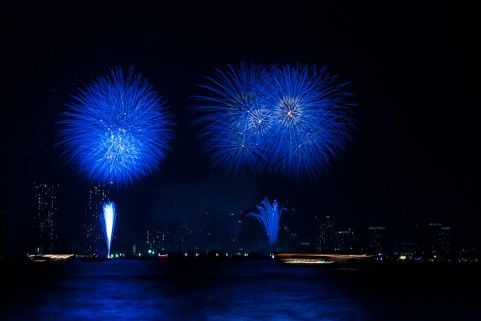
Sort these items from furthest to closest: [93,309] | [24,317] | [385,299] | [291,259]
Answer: [291,259], [385,299], [93,309], [24,317]

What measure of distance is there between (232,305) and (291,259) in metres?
137

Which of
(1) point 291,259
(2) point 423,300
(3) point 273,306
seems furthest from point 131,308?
(1) point 291,259

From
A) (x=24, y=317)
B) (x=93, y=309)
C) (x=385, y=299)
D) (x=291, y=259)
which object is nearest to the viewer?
(x=24, y=317)

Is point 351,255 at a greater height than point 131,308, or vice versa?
point 351,255

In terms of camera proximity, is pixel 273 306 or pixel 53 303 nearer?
pixel 273 306

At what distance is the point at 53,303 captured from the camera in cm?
5966

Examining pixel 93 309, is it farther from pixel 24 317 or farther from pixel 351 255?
pixel 351 255

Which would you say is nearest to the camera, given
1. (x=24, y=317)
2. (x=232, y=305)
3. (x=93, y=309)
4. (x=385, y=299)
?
(x=24, y=317)

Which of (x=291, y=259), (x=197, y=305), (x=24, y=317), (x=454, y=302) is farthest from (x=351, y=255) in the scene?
(x=24, y=317)

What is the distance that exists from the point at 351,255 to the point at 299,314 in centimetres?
15052

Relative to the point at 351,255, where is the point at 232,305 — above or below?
below

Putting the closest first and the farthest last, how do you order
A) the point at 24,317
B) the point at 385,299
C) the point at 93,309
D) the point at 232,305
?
the point at 24,317 < the point at 93,309 < the point at 232,305 < the point at 385,299

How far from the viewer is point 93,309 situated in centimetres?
5244

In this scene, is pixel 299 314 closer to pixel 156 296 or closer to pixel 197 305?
pixel 197 305
